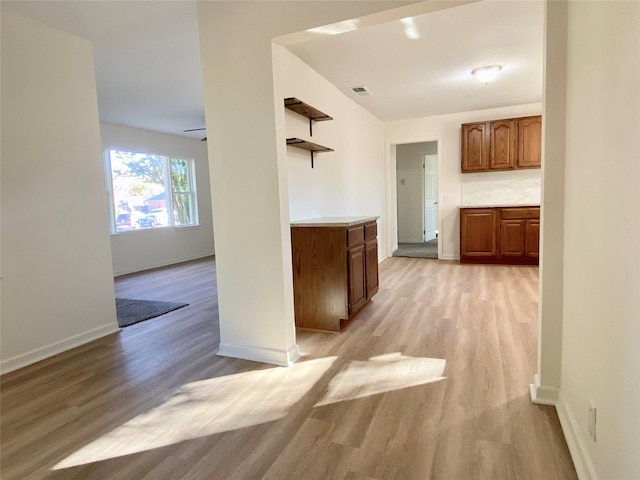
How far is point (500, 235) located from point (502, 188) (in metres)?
0.92

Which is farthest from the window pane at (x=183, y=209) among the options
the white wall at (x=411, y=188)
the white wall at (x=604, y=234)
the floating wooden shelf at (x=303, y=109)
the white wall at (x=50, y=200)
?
the white wall at (x=604, y=234)

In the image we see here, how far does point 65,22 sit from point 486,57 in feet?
12.1

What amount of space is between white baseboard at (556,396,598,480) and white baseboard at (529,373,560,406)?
0.07 metres

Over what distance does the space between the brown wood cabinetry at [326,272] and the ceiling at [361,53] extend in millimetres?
1602

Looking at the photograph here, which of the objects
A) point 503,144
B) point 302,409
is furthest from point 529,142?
point 302,409

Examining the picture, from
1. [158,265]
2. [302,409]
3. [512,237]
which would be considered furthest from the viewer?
[158,265]

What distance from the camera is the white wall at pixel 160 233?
6172 millimetres

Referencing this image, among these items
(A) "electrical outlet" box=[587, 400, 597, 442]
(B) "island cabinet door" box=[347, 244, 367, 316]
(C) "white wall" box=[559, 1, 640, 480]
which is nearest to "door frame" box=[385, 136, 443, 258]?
(B) "island cabinet door" box=[347, 244, 367, 316]

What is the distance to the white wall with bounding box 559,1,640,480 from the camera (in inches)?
37.9

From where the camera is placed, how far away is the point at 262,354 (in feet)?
8.43

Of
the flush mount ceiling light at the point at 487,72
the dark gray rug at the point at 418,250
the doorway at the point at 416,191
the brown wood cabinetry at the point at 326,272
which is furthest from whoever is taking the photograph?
the doorway at the point at 416,191

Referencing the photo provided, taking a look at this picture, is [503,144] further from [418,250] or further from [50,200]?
[50,200]

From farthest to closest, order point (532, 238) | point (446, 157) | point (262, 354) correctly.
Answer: point (446, 157) → point (532, 238) → point (262, 354)

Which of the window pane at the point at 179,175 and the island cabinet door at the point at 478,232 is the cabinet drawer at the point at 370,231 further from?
the window pane at the point at 179,175
